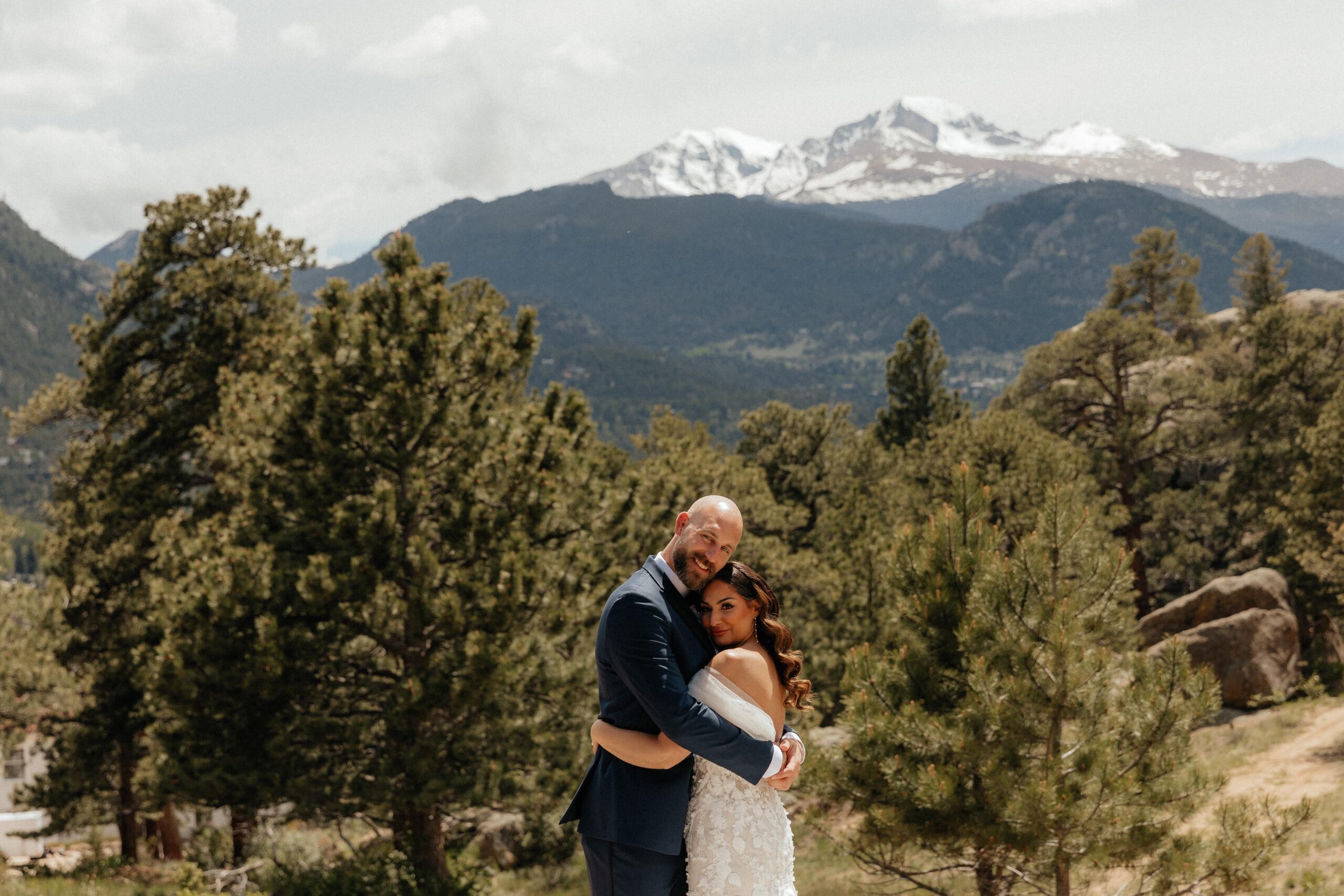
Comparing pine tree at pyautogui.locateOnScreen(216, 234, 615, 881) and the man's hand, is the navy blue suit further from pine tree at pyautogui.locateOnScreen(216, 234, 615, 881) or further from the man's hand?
pine tree at pyautogui.locateOnScreen(216, 234, 615, 881)

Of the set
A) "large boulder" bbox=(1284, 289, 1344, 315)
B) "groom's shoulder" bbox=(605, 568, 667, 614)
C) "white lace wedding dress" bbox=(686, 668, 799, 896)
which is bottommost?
"white lace wedding dress" bbox=(686, 668, 799, 896)

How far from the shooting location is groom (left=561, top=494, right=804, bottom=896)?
383 cm

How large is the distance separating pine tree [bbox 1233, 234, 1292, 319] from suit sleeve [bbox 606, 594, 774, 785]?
178 ft

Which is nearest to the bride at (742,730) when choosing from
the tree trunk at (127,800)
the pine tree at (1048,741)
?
the pine tree at (1048,741)

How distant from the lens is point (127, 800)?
67.1 ft

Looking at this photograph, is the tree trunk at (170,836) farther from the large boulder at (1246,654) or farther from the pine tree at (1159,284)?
the pine tree at (1159,284)

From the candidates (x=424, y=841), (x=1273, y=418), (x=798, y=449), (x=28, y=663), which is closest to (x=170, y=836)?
(x=28, y=663)

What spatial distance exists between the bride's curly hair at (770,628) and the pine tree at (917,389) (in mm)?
36490

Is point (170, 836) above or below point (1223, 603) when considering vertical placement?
below

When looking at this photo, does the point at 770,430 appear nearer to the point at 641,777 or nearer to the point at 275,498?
the point at 275,498

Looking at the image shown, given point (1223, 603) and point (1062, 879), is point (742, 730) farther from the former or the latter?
point (1223, 603)

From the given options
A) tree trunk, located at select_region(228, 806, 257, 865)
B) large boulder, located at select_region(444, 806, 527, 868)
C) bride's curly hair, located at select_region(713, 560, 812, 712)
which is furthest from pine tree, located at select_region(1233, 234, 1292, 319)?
bride's curly hair, located at select_region(713, 560, 812, 712)

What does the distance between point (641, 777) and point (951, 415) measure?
124 feet

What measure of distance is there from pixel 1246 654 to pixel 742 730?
68.3 ft
